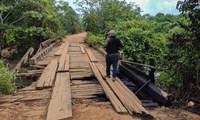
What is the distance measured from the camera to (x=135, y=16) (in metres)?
26.7

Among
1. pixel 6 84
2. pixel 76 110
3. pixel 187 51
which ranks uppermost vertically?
pixel 187 51

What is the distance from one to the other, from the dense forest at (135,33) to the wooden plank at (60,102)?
5.03ft

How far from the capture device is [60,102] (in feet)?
19.4

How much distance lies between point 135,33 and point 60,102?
40.2 ft

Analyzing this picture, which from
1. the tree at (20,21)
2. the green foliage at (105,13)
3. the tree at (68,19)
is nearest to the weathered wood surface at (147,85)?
the tree at (20,21)

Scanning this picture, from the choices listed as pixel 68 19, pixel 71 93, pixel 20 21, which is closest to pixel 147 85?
pixel 71 93

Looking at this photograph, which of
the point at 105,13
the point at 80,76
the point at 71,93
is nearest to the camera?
the point at 71,93

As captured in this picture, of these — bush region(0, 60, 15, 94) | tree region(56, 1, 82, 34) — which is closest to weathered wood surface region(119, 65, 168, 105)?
bush region(0, 60, 15, 94)

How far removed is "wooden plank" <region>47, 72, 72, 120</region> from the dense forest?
60.3 inches

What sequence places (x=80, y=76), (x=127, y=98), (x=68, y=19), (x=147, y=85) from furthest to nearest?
(x=68, y=19), (x=80, y=76), (x=147, y=85), (x=127, y=98)

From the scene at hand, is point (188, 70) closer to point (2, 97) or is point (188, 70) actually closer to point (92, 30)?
point (2, 97)

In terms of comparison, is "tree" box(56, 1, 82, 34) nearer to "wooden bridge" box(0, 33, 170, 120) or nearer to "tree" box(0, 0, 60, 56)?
"tree" box(0, 0, 60, 56)

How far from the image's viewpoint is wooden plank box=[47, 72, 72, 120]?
5.14 meters

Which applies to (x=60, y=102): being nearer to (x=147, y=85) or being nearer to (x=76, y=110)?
(x=76, y=110)
